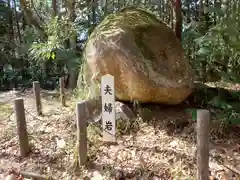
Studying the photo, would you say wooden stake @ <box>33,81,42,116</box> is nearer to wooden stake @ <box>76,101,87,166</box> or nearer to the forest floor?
the forest floor

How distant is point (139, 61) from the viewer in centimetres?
362

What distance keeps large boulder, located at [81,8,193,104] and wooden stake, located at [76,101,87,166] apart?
1.08 meters

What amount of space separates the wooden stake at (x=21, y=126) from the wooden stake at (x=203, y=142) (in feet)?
6.91

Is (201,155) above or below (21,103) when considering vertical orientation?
below

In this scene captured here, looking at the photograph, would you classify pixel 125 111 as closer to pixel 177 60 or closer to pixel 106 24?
pixel 177 60

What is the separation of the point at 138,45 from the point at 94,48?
671 mm

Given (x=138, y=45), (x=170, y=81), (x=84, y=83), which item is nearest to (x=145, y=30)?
(x=138, y=45)

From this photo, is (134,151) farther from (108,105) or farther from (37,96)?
(37,96)

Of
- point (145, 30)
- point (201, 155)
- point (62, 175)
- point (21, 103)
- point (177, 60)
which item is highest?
point (145, 30)

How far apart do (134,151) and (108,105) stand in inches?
25.9

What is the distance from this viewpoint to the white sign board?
2.91 m

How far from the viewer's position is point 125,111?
12.0 feet

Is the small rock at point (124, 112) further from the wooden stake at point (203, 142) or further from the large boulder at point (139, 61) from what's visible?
the wooden stake at point (203, 142)

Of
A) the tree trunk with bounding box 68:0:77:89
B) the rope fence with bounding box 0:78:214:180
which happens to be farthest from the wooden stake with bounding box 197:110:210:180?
the tree trunk with bounding box 68:0:77:89
